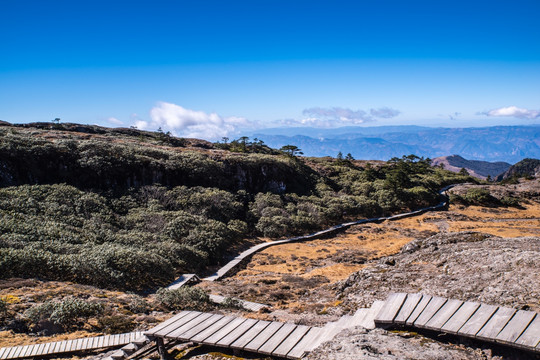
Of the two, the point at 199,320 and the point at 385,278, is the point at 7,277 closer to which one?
the point at 199,320

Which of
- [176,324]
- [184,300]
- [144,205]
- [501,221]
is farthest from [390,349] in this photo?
[501,221]

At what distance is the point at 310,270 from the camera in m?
18.0

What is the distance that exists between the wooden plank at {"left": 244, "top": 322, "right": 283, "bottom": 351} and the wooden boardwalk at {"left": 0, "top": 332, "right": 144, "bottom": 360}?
3105 millimetres

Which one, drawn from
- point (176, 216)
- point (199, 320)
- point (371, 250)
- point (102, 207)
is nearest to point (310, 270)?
point (371, 250)

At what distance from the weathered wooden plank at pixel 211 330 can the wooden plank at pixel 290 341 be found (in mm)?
1207

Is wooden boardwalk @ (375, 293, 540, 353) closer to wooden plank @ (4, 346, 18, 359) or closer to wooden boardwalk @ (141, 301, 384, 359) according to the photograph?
wooden boardwalk @ (141, 301, 384, 359)

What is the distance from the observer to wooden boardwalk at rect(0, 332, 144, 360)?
623 cm

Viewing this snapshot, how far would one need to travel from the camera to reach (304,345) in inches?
185

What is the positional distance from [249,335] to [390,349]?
2.13 meters

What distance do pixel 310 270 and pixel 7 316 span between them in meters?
13.6

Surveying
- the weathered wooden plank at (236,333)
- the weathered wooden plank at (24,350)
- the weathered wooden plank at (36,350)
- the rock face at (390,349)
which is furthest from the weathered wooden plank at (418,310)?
the weathered wooden plank at (24,350)

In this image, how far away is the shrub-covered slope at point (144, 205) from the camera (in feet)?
43.0

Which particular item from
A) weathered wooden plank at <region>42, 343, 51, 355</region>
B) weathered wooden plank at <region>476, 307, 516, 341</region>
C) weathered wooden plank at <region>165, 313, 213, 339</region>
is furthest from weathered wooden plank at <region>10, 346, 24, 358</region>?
weathered wooden plank at <region>476, 307, 516, 341</region>

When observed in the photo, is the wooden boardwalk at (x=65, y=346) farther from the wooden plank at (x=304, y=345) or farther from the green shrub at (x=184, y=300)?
the wooden plank at (x=304, y=345)
